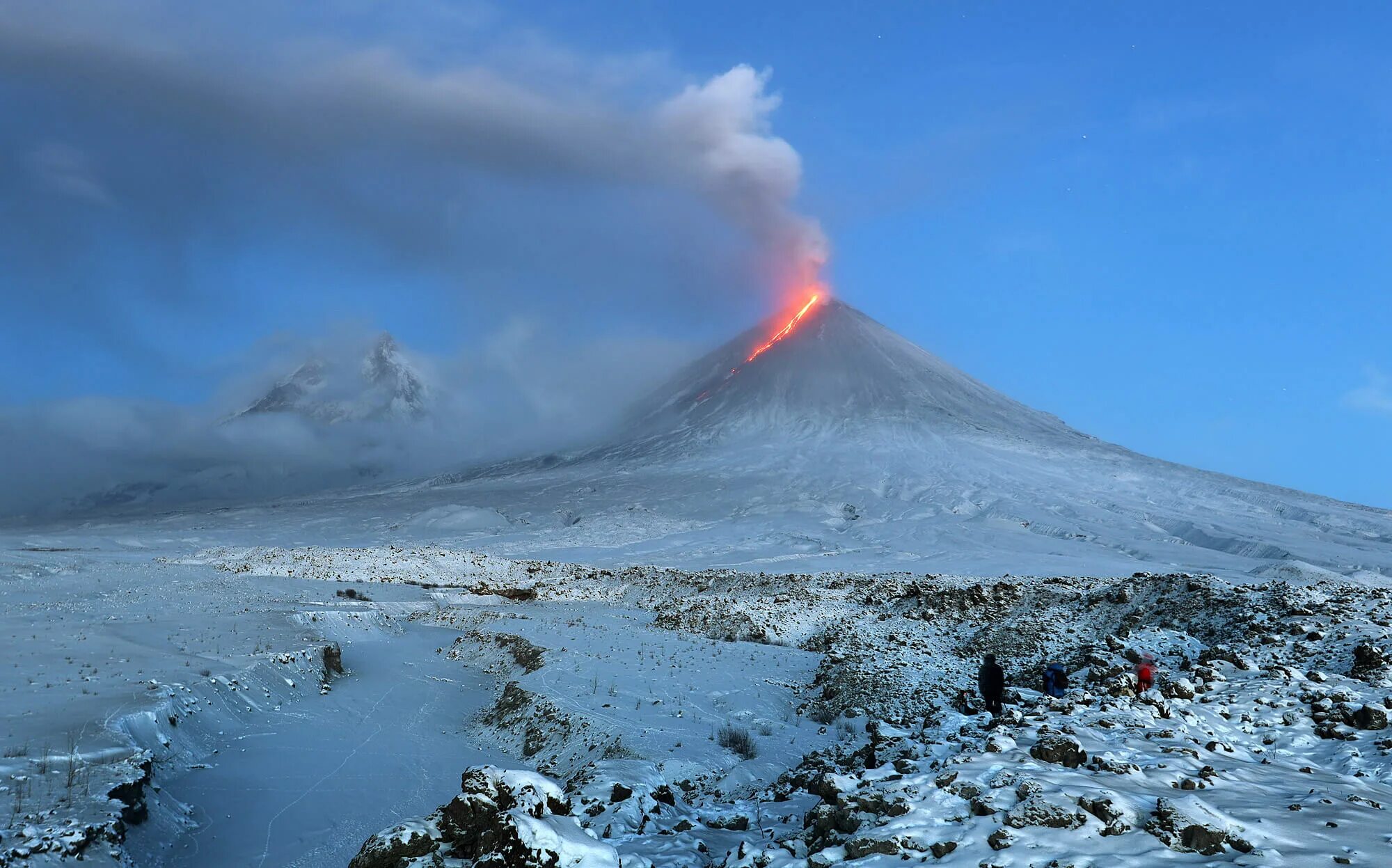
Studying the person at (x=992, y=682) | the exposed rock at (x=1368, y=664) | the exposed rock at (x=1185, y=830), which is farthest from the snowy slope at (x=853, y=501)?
the exposed rock at (x=1185, y=830)

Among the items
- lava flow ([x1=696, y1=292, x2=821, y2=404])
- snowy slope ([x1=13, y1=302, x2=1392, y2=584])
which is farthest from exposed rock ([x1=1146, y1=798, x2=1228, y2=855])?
lava flow ([x1=696, y1=292, x2=821, y2=404])

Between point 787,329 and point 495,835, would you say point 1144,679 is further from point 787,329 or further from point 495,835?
point 787,329

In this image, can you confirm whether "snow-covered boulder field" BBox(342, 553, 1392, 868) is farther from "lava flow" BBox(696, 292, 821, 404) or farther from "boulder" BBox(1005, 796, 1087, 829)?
"lava flow" BBox(696, 292, 821, 404)

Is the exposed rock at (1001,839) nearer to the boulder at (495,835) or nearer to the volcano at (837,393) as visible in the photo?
the boulder at (495,835)

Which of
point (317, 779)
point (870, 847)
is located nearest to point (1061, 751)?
point (870, 847)

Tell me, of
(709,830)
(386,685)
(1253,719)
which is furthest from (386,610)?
(1253,719)

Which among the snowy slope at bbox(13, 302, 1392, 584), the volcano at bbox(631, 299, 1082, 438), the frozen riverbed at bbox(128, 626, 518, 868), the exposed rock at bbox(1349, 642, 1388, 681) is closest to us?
the frozen riverbed at bbox(128, 626, 518, 868)
